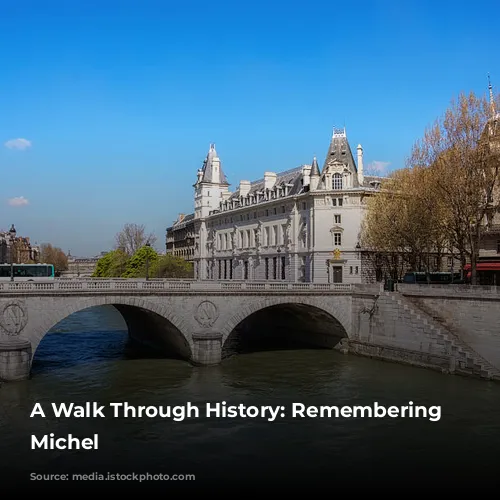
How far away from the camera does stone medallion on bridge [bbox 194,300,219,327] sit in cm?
4309

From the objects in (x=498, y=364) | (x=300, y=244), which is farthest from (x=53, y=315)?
(x=300, y=244)

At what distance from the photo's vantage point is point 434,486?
2131 centimetres

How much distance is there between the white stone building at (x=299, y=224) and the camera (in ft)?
223

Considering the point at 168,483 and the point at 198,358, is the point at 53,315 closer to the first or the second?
the point at 198,358

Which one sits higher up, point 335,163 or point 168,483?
point 335,163

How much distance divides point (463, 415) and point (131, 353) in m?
27.2

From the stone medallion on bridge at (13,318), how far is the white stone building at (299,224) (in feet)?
125

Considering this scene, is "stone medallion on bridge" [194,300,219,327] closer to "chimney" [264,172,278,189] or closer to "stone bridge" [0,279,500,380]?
"stone bridge" [0,279,500,380]

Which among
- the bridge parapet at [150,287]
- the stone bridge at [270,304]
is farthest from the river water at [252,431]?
the bridge parapet at [150,287]

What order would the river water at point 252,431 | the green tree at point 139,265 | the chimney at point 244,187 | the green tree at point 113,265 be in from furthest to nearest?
the green tree at point 113,265 < the green tree at point 139,265 < the chimney at point 244,187 < the river water at point 252,431

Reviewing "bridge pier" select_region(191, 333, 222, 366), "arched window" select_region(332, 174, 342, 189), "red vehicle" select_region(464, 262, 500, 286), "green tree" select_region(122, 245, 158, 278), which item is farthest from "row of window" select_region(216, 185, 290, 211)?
"bridge pier" select_region(191, 333, 222, 366)

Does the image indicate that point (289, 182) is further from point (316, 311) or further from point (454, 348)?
point (454, 348)

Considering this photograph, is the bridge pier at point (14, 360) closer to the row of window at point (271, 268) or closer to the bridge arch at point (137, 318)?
the bridge arch at point (137, 318)

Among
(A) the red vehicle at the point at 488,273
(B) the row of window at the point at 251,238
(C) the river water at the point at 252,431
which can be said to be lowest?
(C) the river water at the point at 252,431
